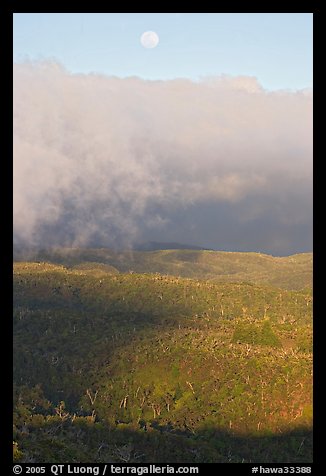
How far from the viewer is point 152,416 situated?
8625 cm

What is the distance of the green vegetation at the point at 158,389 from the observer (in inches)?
2534

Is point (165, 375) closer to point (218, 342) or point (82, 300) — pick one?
point (218, 342)

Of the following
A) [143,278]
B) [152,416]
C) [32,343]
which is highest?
[143,278]

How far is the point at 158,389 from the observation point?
301 feet

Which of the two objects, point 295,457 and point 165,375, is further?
point 165,375

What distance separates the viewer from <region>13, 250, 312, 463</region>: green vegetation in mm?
64375

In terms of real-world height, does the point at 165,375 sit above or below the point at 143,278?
Result: below

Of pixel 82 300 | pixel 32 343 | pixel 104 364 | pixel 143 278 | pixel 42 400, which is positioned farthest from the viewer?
pixel 143 278

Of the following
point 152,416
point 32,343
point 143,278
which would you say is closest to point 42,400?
point 152,416
